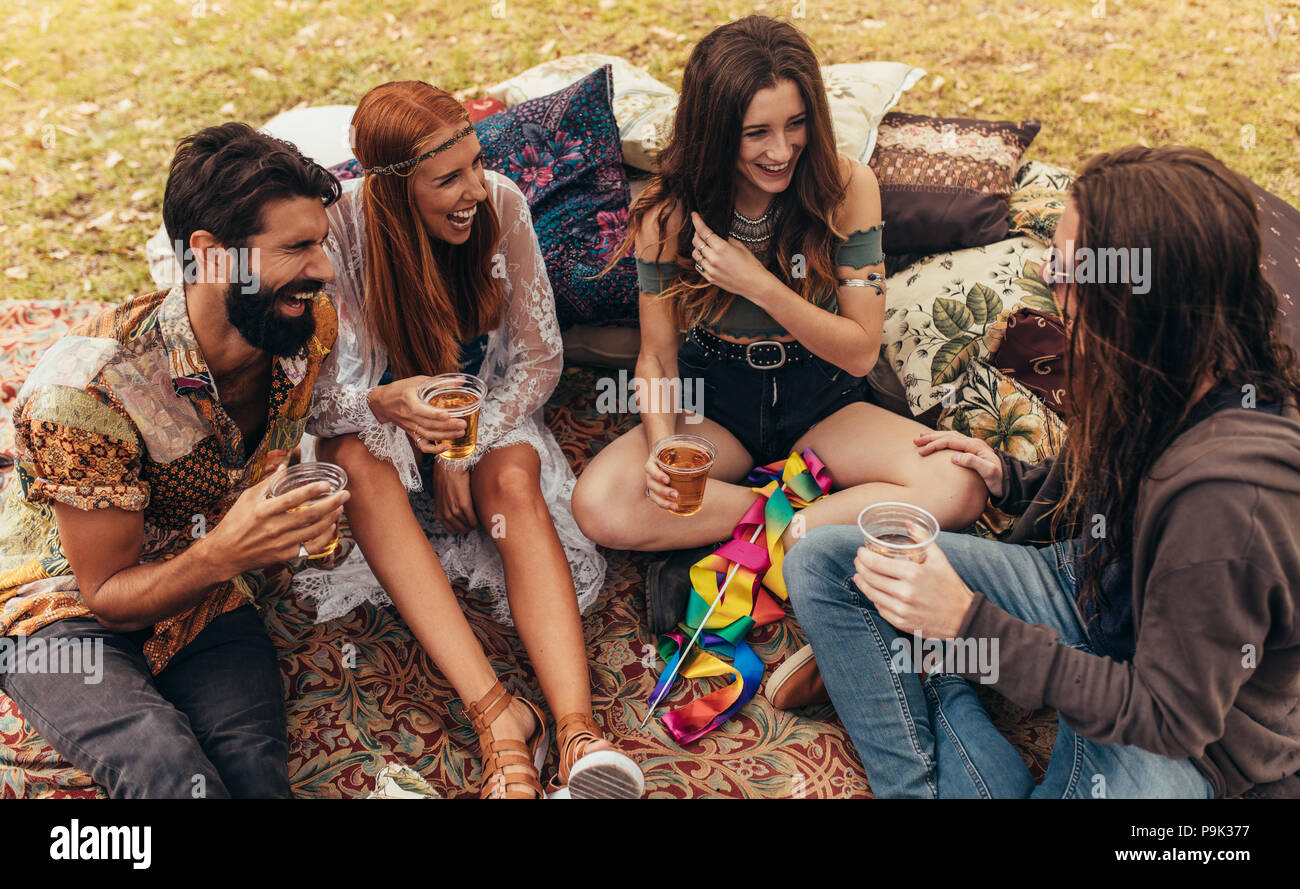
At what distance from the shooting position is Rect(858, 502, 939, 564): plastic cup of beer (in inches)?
80.6

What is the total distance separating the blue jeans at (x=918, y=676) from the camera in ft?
7.52

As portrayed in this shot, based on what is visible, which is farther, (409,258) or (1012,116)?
(1012,116)

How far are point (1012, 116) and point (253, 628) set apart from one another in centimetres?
483

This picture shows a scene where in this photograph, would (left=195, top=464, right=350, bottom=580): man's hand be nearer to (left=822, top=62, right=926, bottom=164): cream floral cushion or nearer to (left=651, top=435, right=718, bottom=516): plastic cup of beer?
(left=651, top=435, right=718, bottom=516): plastic cup of beer

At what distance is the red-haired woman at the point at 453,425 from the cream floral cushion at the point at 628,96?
0.98m

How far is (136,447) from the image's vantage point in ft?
7.28

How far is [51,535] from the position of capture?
2494 mm

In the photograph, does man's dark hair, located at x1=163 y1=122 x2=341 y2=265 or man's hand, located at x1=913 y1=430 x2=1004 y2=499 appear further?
man's hand, located at x1=913 y1=430 x2=1004 y2=499

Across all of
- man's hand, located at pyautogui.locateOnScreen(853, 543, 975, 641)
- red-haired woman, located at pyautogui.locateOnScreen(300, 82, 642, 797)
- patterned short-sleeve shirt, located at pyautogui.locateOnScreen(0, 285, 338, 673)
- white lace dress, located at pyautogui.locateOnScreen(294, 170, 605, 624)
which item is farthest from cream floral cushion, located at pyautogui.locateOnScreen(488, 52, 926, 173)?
man's hand, located at pyautogui.locateOnScreen(853, 543, 975, 641)

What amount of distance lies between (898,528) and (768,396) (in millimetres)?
959

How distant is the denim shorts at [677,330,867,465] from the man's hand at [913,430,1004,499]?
336 millimetres

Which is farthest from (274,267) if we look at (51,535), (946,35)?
(946,35)
